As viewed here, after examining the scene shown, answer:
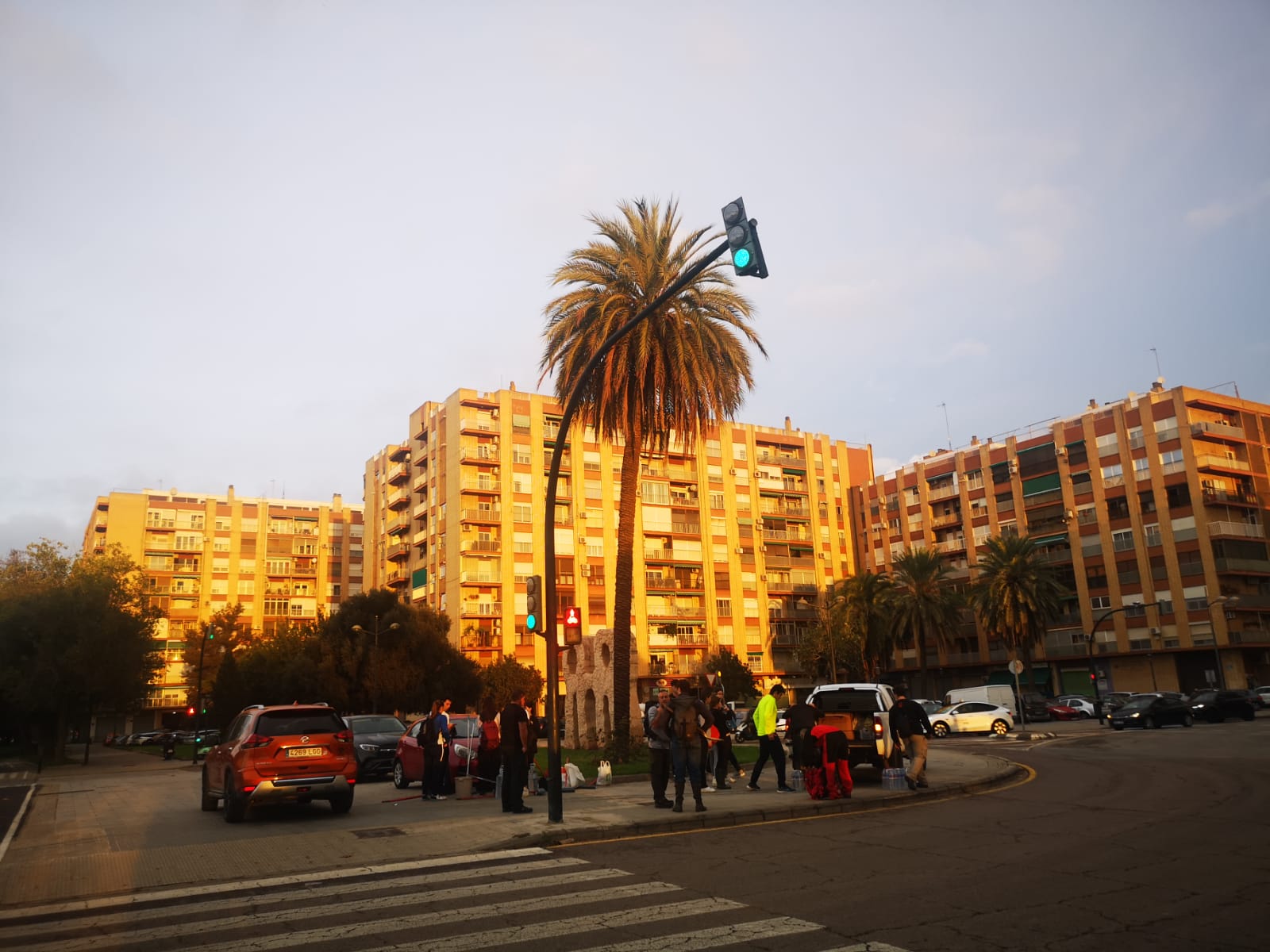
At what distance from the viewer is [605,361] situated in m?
27.2

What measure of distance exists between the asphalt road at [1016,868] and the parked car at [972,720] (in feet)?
79.2

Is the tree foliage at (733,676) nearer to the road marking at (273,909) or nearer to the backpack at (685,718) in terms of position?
the backpack at (685,718)

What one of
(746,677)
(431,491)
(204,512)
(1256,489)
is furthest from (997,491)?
(204,512)

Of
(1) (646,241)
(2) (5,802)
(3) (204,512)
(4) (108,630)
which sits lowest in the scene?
(2) (5,802)

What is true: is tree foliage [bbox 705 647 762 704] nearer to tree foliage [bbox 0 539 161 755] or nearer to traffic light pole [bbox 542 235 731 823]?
tree foliage [bbox 0 539 161 755]

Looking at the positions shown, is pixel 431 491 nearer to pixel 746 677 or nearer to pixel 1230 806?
pixel 746 677

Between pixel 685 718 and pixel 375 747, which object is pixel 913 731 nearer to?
pixel 685 718

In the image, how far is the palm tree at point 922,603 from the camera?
64312mm

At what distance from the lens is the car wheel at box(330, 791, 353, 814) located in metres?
14.9

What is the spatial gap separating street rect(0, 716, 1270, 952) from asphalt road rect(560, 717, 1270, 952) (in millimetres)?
31

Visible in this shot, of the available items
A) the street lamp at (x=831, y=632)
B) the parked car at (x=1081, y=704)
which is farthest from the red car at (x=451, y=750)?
the street lamp at (x=831, y=632)

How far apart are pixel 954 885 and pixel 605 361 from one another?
2055 cm

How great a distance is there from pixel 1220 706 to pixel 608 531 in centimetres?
4666

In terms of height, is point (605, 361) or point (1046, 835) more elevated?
point (605, 361)
